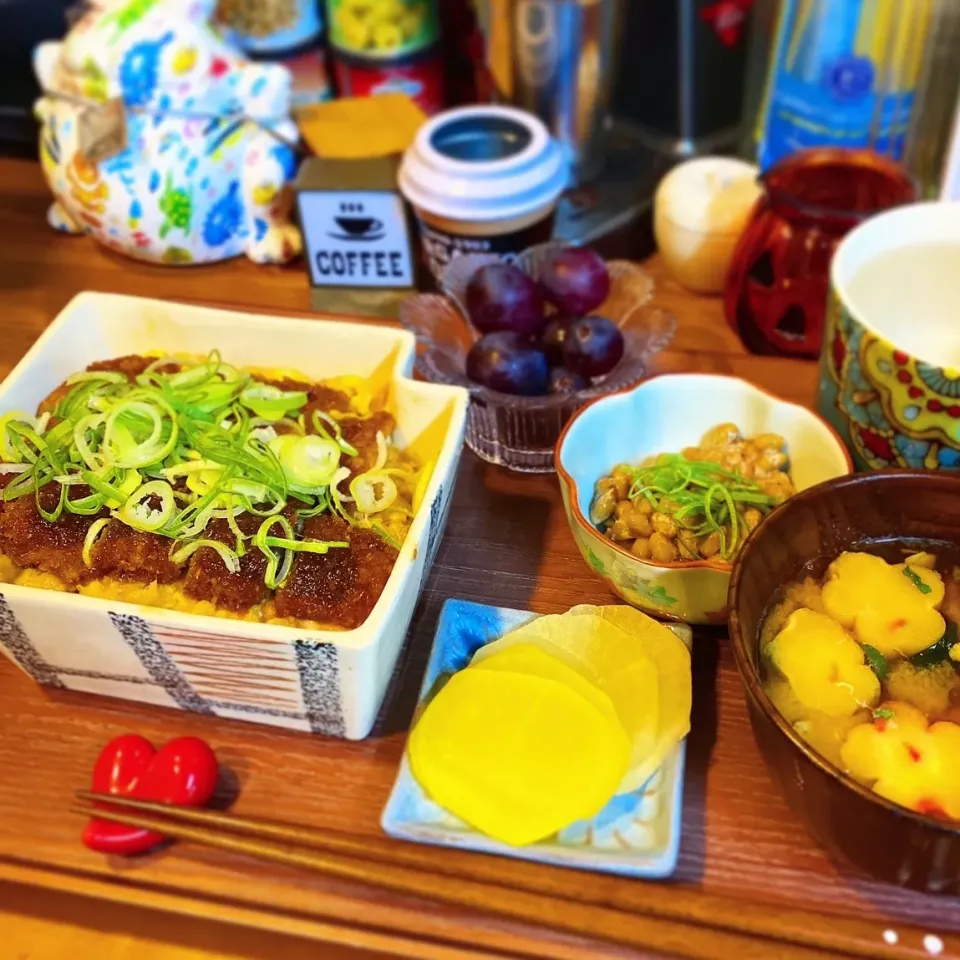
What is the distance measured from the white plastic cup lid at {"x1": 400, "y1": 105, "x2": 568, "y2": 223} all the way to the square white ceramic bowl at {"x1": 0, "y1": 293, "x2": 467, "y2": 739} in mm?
253

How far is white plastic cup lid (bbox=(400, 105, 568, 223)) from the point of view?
113 centimetres

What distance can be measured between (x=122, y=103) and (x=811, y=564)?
0.95m

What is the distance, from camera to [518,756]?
0.71 metres

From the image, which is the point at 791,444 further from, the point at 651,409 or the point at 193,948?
the point at 193,948

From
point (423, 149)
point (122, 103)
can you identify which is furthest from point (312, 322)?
point (122, 103)

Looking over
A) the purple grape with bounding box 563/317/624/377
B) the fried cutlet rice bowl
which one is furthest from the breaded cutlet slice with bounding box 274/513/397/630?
the purple grape with bounding box 563/317/624/377

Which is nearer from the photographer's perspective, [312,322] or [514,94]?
A: [312,322]

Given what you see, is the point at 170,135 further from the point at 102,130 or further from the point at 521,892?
the point at 521,892

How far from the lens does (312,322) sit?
3.20 ft

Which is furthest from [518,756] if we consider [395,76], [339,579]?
[395,76]

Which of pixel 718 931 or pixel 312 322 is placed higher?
pixel 312 322

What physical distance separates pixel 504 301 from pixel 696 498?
31 cm

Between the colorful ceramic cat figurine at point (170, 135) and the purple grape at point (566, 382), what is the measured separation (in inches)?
18.8

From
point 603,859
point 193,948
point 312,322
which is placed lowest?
point 193,948
